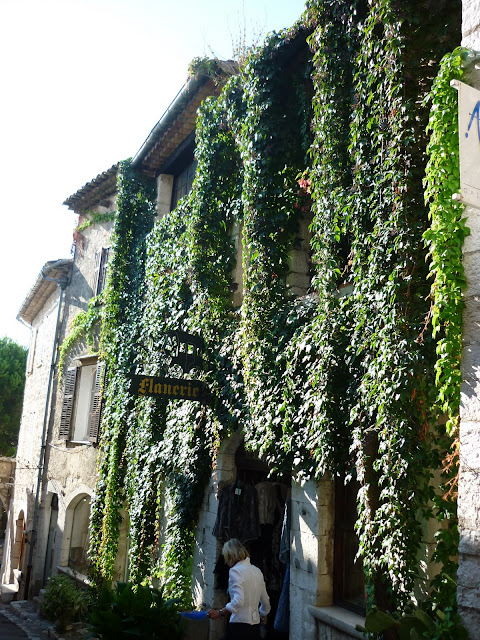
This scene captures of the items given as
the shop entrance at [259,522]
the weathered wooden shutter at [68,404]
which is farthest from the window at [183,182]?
the shop entrance at [259,522]

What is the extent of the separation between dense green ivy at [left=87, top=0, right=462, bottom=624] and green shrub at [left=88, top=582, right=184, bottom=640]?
1.43 meters

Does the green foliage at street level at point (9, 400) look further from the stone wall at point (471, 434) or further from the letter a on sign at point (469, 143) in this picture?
the letter a on sign at point (469, 143)

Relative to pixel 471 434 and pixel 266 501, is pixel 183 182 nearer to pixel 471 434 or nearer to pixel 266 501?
pixel 266 501

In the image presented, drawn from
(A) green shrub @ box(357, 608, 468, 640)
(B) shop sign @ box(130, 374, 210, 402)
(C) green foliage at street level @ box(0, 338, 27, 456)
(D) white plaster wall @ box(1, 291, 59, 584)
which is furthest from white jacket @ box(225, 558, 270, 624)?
(C) green foliage at street level @ box(0, 338, 27, 456)

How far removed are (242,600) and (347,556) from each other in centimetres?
121

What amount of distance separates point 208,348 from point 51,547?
7.91 meters

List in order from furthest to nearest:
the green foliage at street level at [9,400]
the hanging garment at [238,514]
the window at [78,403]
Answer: the green foliage at street level at [9,400], the window at [78,403], the hanging garment at [238,514]

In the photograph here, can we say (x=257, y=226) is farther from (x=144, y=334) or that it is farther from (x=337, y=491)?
(x=144, y=334)

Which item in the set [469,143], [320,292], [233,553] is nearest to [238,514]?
[233,553]

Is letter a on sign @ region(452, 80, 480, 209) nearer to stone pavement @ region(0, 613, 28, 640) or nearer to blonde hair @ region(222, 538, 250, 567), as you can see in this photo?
blonde hair @ region(222, 538, 250, 567)

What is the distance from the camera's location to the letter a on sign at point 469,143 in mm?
3303

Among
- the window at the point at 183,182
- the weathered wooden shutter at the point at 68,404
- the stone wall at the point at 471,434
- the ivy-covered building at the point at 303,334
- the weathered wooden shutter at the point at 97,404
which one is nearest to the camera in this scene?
the stone wall at the point at 471,434

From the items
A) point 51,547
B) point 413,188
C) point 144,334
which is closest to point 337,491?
point 413,188

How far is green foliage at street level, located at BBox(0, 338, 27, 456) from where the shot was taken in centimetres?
2730
